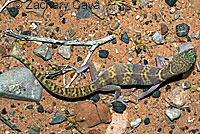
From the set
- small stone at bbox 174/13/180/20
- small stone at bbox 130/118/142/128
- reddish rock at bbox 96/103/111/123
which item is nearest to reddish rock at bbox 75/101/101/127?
reddish rock at bbox 96/103/111/123

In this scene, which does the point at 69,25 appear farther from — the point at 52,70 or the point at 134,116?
the point at 134,116

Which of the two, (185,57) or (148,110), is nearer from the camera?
(185,57)

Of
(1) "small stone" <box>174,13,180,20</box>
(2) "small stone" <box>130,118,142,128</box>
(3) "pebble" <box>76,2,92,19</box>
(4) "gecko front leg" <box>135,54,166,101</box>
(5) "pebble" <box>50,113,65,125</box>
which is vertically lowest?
(2) "small stone" <box>130,118,142,128</box>

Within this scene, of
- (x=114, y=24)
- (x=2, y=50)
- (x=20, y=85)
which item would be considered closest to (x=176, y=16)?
(x=114, y=24)

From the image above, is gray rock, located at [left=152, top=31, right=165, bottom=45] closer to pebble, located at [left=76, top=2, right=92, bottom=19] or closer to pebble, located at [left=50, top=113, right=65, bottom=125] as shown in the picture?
pebble, located at [left=76, top=2, right=92, bottom=19]

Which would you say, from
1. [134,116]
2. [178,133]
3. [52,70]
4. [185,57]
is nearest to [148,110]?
[134,116]

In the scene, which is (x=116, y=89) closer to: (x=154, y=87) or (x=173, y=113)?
(x=154, y=87)
